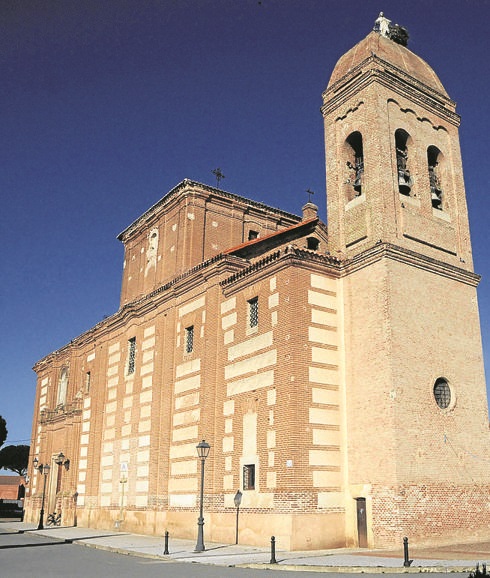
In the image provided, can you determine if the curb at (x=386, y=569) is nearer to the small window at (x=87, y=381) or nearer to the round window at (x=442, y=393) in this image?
the round window at (x=442, y=393)

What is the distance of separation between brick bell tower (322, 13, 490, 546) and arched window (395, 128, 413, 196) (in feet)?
0.18

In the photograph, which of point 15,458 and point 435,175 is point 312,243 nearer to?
point 435,175

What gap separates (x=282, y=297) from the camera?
21094 millimetres

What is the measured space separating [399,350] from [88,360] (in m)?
22.6

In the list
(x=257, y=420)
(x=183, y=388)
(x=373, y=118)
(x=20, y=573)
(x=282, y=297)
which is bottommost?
(x=20, y=573)

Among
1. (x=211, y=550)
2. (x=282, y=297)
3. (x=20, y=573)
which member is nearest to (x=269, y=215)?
(x=282, y=297)

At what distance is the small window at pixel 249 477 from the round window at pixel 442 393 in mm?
6566

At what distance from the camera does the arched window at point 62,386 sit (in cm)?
4072

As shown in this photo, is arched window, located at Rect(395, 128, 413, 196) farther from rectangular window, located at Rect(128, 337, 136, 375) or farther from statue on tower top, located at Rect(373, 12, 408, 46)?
rectangular window, located at Rect(128, 337, 136, 375)

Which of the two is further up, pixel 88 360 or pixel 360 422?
pixel 88 360

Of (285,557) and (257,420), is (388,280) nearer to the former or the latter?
(257,420)

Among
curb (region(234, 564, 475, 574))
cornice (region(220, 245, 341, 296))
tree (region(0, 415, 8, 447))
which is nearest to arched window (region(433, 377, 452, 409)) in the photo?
cornice (region(220, 245, 341, 296))

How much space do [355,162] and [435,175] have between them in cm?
325

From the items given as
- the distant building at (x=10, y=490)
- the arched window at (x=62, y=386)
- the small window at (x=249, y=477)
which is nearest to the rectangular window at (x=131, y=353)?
the arched window at (x=62, y=386)
